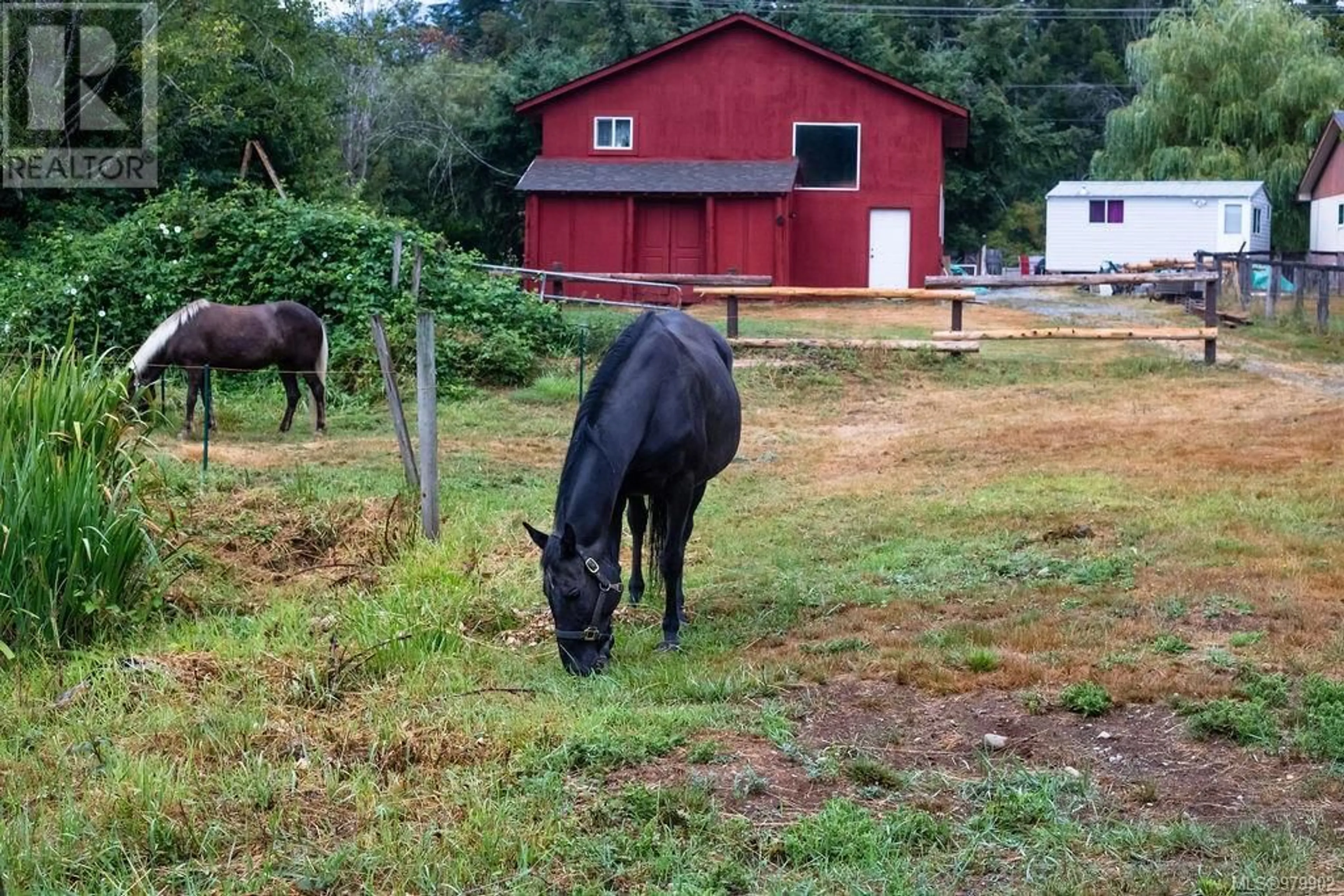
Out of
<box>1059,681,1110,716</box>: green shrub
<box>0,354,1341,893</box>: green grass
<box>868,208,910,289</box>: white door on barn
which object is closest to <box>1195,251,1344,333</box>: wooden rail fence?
<box>868,208,910,289</box>: white door on barn

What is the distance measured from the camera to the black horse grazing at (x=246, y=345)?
1400cm

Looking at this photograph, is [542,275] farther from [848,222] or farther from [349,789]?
[349,789]

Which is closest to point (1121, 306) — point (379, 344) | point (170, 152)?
point (170, 152)

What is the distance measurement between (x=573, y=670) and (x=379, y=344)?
3.73m

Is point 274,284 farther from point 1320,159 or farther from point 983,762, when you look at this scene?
point 1320,159

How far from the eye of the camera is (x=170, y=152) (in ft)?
76.5

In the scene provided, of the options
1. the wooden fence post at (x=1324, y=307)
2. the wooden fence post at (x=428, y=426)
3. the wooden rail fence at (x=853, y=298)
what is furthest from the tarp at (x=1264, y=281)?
the wooden fence post at (x=428, y=426)

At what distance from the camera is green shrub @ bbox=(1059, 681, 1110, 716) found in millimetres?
5555

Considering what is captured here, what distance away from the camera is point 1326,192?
3984 cm

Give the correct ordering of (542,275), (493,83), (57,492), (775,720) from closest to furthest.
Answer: (775,720) → (57,492) → (542,275) → (493,83)

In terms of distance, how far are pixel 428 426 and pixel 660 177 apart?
21598 millimetres

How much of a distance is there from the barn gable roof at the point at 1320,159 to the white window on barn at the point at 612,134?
16435mm

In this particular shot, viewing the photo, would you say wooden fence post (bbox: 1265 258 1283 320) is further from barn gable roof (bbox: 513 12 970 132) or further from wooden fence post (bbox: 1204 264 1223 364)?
barn gable roof (bbox: 513 12 970 132)

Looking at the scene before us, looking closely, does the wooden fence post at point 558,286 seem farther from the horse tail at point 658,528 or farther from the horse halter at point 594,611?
the horse halter at point 594,611
